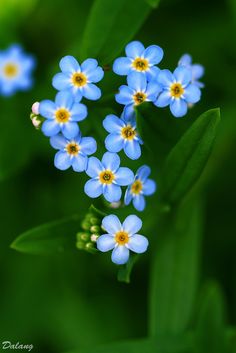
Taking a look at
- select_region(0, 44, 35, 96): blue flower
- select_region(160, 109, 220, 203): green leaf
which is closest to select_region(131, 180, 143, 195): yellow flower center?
select_region(160, 109, 220, 203): green leaf

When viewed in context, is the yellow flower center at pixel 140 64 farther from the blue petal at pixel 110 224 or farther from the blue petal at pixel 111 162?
the blue petal at pixel 110 224

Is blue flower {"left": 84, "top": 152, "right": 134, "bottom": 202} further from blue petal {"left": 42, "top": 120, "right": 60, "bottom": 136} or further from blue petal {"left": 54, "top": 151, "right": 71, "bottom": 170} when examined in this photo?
blue petal {"left": 42, "top": 120, "right": 60, "bottom": 136}

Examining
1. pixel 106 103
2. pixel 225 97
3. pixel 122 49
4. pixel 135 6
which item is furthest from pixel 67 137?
pixel 225 97

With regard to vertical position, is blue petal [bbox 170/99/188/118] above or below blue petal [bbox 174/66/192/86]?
below

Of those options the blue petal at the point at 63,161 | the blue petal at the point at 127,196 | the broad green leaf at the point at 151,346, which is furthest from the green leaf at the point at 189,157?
the broad green leaf at the point at 151,346

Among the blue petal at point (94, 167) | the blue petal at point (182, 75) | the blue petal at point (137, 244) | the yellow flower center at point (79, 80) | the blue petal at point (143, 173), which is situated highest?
the blue petal at point (182, 75)

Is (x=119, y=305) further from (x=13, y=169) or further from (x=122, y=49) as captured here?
(x=122, y=49)
